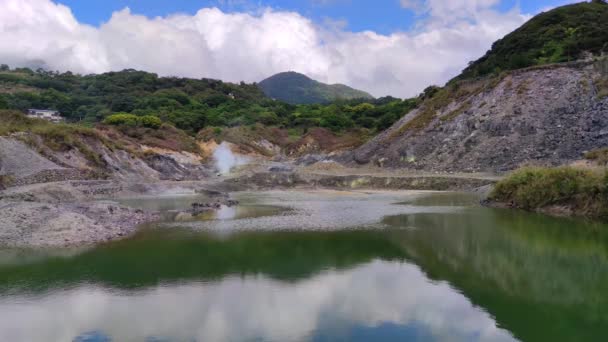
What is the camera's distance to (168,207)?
35.6 m

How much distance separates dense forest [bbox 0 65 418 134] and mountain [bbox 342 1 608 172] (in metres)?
23.7

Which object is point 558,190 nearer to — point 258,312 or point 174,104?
point 258,312

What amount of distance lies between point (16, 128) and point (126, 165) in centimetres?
1294

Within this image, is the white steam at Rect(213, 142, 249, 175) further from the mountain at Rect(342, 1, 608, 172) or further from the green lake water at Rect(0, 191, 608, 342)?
Result: the green lake water at Rect(0, 191, 608, 342)

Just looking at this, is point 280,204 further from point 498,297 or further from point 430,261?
point 498,297

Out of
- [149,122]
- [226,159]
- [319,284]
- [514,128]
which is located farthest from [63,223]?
[149,122]

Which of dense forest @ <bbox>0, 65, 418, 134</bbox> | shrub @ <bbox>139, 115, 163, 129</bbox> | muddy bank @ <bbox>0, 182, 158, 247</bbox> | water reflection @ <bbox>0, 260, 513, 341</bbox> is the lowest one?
water reflection @ <bbox>0, 260, 513, 341</bbox>

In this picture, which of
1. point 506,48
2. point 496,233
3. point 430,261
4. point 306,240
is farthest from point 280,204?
point 506,48

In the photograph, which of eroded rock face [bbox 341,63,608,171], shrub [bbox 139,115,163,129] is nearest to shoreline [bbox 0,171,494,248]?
eroded rock face [bbox 341,63,608,171]

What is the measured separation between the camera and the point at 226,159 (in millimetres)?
83625

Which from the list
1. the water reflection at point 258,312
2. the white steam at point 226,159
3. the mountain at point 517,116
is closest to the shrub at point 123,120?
the white steam at point 226,159

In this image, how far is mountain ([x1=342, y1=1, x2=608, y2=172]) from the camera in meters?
50.1

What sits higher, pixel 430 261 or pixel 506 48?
pixel 506 48

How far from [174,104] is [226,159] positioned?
123 ft
